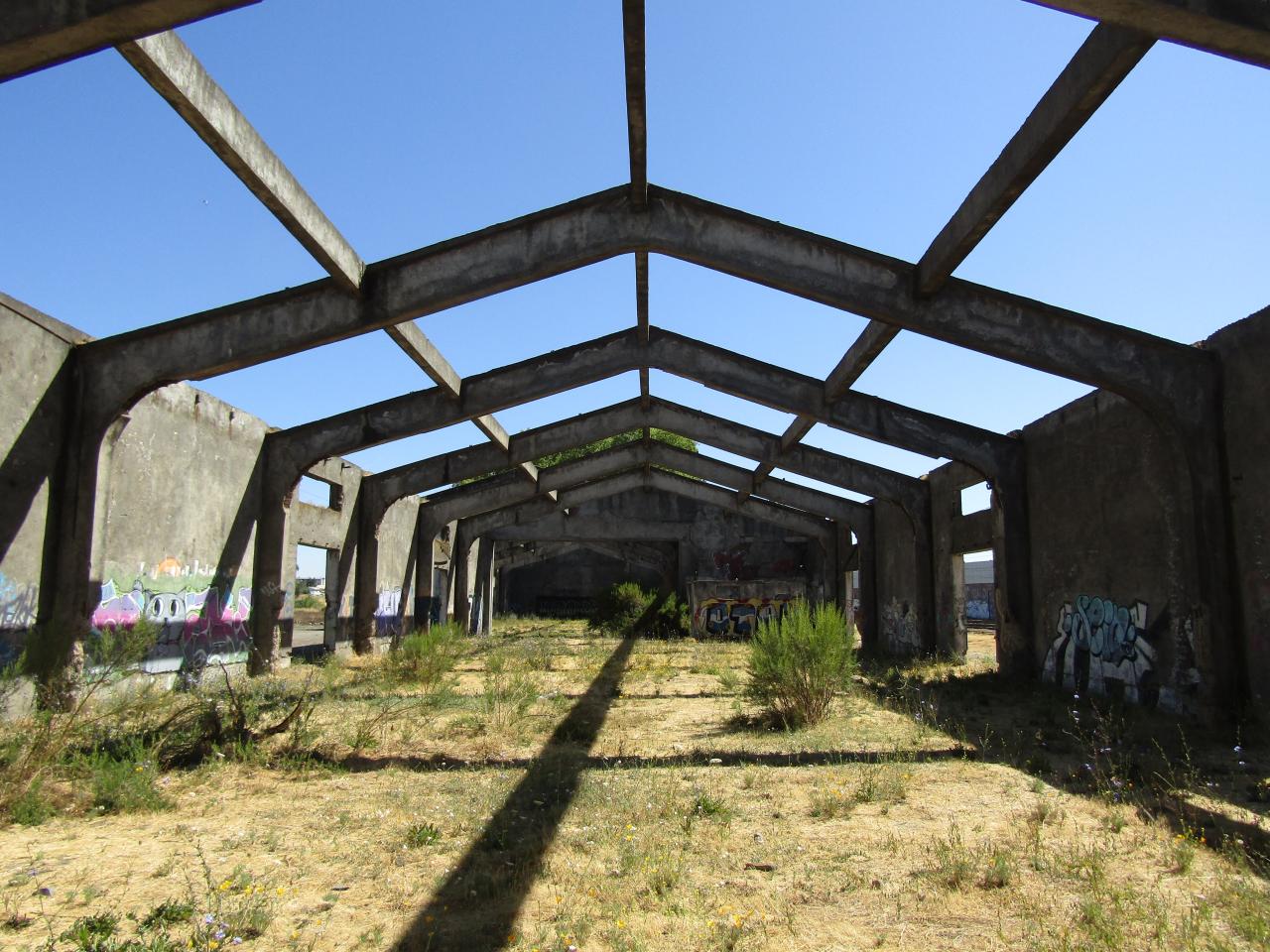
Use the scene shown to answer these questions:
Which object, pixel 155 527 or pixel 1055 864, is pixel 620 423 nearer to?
pixel 155 527

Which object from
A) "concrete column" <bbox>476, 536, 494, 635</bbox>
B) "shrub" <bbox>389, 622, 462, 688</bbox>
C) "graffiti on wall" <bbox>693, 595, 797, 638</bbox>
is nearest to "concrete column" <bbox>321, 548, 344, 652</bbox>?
"shrub" <bbox>389, 622, 462, 688</bbox>

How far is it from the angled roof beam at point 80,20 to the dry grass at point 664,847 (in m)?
4.72

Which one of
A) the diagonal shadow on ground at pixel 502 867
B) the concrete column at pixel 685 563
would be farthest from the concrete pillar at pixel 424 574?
the diagonal shadow on ground at pixel 502 867

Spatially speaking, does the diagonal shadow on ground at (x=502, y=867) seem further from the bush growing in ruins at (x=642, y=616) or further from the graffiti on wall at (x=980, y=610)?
the graffiti on wall at (x=980, y=610)

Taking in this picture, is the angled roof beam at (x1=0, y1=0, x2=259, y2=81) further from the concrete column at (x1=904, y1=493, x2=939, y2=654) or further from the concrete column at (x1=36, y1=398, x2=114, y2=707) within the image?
the concrete column at (x1=904, y1=493, x2=939, y2=654)

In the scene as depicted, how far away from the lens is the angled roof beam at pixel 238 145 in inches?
243

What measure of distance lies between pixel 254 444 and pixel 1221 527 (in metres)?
13.2

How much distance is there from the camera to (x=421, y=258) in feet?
32.0

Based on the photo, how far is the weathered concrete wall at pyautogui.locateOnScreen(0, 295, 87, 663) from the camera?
8.34m

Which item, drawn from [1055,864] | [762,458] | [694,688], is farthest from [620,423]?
[1055,864]

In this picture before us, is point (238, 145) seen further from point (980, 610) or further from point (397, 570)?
point (980, 610)

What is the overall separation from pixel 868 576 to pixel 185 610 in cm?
1593

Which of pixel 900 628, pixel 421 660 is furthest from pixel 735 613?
pixel 421 660

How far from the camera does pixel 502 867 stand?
4613 mm
